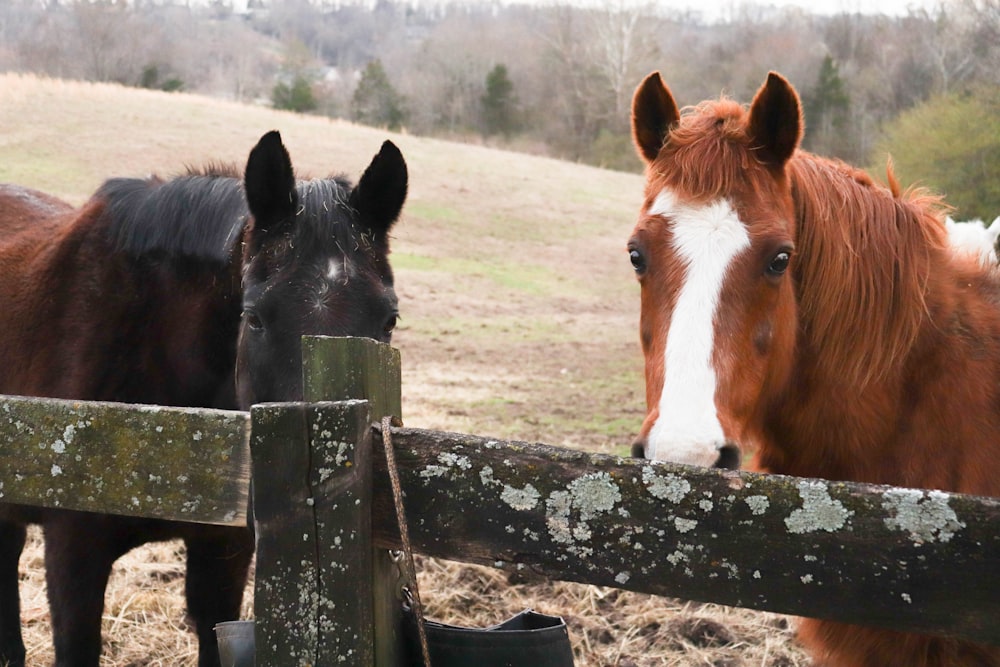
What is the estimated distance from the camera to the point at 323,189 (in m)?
2.79

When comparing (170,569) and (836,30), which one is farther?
(836,30)

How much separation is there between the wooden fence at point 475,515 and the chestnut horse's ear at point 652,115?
4.64 feet

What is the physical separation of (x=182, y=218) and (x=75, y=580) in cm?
134

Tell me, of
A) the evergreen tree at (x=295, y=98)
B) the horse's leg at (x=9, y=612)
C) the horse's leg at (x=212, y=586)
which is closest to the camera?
the horse's leg at (x=212, y=586)

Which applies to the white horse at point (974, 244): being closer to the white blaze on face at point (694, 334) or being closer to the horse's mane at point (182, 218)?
the white blaze on face at point (694, 334)

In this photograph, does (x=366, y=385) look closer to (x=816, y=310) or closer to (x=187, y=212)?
(x=816, y=310)

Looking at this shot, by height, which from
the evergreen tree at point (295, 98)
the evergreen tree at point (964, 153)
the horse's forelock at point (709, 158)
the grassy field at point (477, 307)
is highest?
the evergreen tree at point (295, 98)

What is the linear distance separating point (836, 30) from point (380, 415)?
56289 mm

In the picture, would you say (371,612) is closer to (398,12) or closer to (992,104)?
(992,104)

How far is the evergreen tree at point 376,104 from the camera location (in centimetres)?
4650

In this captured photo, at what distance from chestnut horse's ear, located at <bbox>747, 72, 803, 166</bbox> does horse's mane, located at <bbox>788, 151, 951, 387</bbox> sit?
0.10 m

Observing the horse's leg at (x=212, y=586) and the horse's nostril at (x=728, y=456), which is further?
the horse's leg at (x=212, y=586)

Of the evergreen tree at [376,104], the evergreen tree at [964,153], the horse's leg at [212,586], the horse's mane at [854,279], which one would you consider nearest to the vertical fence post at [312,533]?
the horse's mane at [854,279]

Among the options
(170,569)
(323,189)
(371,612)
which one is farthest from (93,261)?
(371,612)
